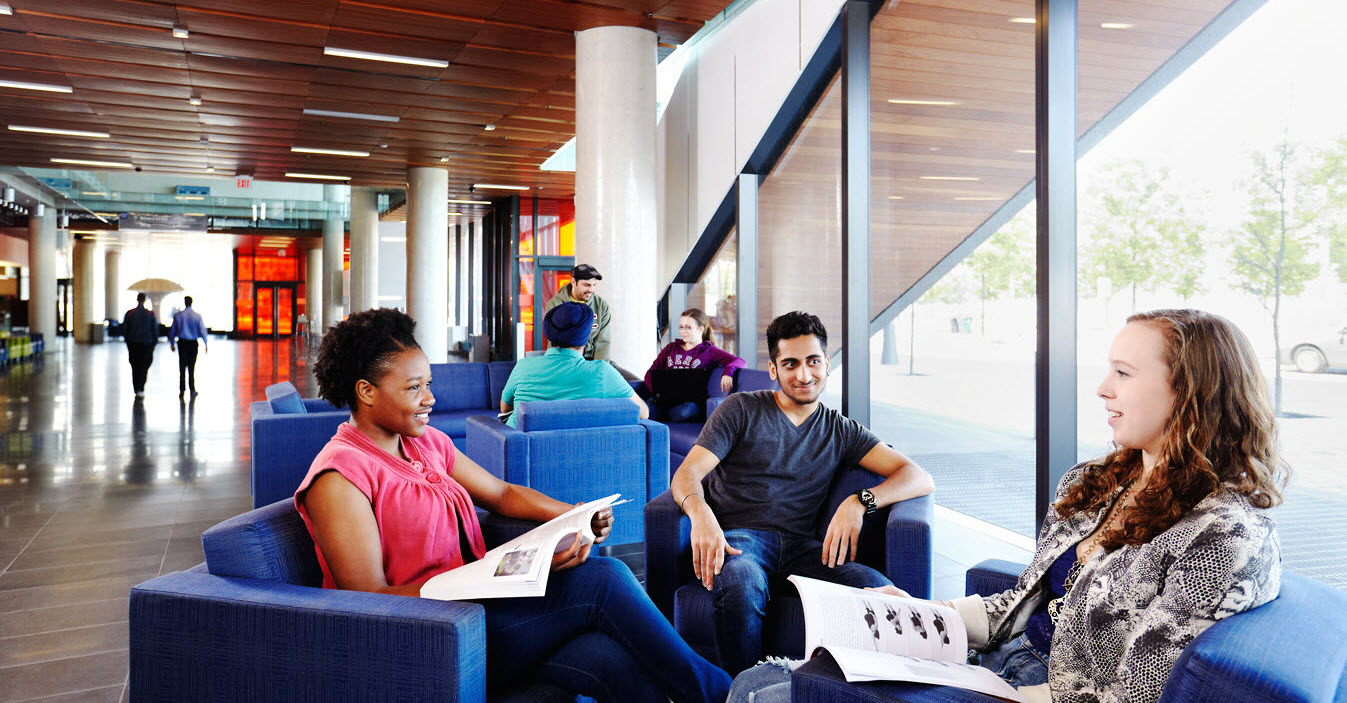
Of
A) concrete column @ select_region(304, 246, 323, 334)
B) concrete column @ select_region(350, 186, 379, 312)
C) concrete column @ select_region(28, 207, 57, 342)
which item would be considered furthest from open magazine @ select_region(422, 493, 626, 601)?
concrete column @ select_region(304, 246, 323, 334)

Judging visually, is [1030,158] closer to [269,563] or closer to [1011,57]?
[1011,57]

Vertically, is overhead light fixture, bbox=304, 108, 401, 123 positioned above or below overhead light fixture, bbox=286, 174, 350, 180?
below

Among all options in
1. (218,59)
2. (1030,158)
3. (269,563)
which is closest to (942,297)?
(1030,158)

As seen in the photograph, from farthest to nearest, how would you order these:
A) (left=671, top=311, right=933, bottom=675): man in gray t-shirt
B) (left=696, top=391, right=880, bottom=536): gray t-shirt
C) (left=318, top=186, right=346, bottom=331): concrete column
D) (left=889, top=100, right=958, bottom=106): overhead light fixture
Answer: (left=318, top=186, right=346, bottom=331): concrete column
(left=889, top=100, right=958, bottom=106): overhead light fixture
(left=696, top=391, right=880, bottom=536): gray t-shirt
(left=671, top=311, right=933, bottom=675): man in gray t-shirt

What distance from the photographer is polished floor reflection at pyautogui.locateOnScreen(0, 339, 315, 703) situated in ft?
9.84

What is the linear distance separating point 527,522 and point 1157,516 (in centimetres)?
158

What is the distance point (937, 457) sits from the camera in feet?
20.0

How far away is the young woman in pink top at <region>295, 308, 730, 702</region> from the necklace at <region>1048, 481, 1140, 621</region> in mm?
735

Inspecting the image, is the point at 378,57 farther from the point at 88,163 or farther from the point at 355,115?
the point at 88,163

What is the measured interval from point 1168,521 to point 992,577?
24.6 inches

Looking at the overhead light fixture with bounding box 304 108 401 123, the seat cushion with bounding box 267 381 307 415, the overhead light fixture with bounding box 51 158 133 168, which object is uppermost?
the overhead light fixture with bounding box 51 158 133 168

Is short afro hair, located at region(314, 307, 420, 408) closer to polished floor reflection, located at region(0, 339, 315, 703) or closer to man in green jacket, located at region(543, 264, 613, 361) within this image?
polished floor reflection, located at region(0, 339, 315, 703)

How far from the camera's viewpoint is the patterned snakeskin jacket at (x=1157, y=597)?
4.41 ft

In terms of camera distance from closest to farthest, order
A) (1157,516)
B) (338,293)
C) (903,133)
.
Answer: (1157,516)
(903,133)
(338,293)
